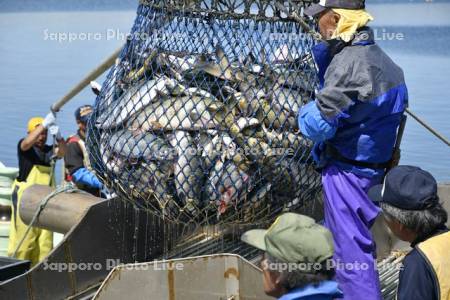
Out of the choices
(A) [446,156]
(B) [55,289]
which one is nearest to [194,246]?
(B) [55,289]

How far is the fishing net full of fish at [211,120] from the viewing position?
3.45 meters

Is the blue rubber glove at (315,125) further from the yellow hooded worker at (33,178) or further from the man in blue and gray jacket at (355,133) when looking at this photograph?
the yellow hooded worker at (33,178)

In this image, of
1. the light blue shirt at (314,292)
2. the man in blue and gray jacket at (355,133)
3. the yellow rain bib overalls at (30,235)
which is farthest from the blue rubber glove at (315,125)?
the yellow rain bib overalls at (30,235)

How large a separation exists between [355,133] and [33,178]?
2.94 meters

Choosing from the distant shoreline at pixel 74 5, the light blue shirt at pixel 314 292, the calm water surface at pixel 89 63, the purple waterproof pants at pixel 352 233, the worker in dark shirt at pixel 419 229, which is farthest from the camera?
the distant shoreline at pixel 74 5

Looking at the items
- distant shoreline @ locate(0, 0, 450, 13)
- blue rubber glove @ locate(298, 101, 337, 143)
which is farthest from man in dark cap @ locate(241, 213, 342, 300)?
distant shoreline @ locate(0, 0, 450, 13)

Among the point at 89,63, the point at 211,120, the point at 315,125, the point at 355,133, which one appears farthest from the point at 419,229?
the point at 89,63

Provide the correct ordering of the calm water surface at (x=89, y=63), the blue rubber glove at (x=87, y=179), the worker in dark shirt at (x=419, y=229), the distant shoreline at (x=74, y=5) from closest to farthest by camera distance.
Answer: the worker in dark shirt at (x=419, y=229) → the blue rubber glove at (x=87, y=179) → the calm water surface at (x=89, y=63) → the distant shoreline at (x=74, y=5)

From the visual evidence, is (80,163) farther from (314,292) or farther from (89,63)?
(89,63)

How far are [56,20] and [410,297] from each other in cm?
2397

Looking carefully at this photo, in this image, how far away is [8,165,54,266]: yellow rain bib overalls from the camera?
17.8 feet

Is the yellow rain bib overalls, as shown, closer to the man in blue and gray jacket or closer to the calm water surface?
the man in blue and gray jacket

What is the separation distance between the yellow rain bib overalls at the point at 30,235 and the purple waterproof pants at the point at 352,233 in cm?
263

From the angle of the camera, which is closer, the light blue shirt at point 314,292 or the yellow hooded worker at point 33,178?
the light blue shirt at point 314,292
